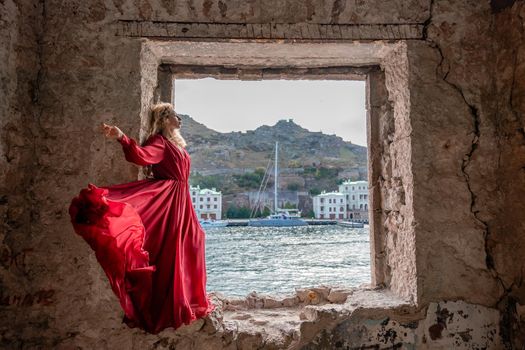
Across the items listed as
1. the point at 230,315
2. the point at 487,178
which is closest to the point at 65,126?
the point at 230,315

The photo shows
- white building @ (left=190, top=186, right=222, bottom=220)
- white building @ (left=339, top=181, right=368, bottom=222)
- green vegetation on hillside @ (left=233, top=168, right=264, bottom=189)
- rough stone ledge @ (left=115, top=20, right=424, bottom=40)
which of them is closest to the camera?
rough stone ledge @ (left=115, top=20, right=424, bottom=40)

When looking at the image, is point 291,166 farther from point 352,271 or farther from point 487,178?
point 487,178

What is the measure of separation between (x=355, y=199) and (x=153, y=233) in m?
6.03

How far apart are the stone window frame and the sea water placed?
0.47 metres

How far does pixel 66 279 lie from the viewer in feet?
5.92

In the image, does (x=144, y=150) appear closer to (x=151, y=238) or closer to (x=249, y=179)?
(x=151, y=238)

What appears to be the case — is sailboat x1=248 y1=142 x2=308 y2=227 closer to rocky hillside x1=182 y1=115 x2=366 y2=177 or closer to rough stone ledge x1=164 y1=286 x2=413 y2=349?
rocky hillside x1=182 y1=115 x2=366 y2=177

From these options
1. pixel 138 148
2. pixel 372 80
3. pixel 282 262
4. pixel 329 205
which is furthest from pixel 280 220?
pixel 138 148

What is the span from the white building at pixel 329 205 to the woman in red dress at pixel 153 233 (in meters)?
5.72

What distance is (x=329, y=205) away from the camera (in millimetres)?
7809

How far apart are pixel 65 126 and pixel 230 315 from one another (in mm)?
1415

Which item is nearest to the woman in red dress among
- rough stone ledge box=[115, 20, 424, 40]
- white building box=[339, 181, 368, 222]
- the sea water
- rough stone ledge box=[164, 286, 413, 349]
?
rough stone ledge box=[164, 286, 413, 349]

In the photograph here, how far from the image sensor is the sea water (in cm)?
252

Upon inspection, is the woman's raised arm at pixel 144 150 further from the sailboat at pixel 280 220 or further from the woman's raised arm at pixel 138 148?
the sailboat at pixel 280 220
